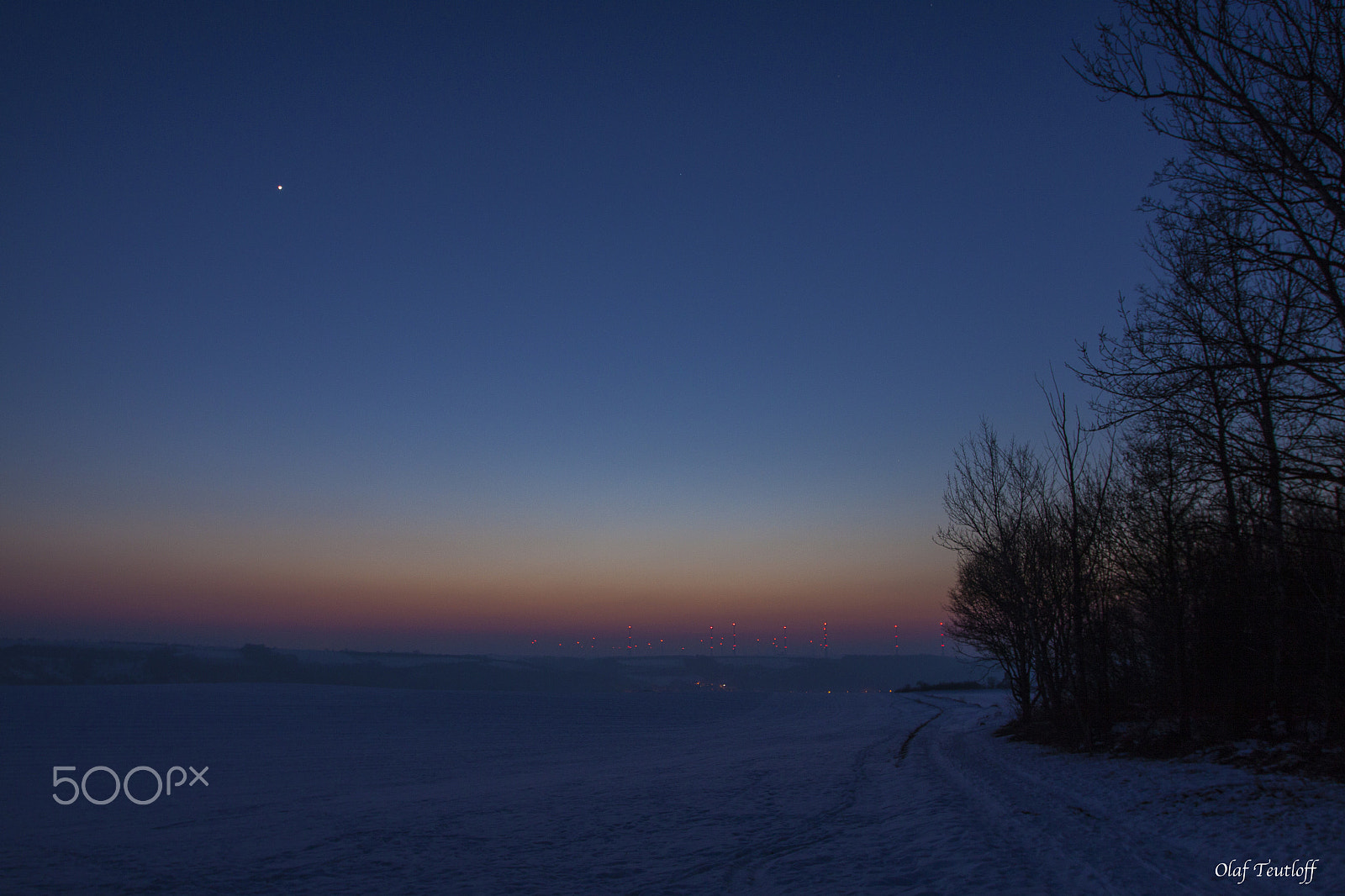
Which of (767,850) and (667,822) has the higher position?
(767,850)

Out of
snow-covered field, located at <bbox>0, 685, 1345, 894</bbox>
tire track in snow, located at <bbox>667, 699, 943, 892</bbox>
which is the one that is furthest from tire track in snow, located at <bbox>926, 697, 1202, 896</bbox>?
tire track in snow, located at <bbox>667, 699, 943, 892</bbox>

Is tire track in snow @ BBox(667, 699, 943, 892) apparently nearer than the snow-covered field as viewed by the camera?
No

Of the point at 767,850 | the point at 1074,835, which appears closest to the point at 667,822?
the point at 767,850

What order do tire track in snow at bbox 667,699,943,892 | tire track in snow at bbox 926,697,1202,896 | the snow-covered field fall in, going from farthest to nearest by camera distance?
tire track in snow at bbox 667,699,943,892 → the snow-covered field → tire track in snow at bbox 926,697,1202,896

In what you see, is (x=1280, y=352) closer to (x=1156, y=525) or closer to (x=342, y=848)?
(x=1156, y=525)

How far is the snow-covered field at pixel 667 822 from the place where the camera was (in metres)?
9.02

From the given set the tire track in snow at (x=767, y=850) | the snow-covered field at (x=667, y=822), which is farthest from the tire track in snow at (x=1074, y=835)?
the tire track in snow at (x=767, y=850)

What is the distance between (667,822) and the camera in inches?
529

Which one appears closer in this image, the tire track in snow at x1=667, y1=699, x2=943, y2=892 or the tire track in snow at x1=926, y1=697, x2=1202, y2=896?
the tire track in snow at x1=926, y1=697, x2=1202, y2=896

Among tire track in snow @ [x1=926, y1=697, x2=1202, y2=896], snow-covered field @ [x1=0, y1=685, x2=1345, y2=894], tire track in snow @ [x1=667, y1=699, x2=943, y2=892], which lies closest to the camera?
tire track in snow @ [x1=926, y1=697, x2=1202, y2=896]

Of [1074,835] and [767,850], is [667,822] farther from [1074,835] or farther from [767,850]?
[1074,835]

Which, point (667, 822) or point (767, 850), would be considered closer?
point (767, 850)

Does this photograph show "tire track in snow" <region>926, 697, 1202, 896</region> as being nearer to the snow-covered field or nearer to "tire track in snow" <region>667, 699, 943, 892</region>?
the snow-covered field

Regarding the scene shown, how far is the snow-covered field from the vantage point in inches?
355
